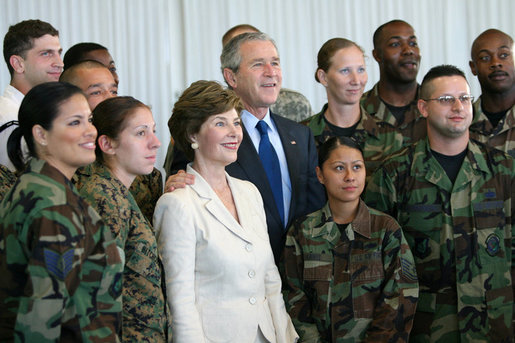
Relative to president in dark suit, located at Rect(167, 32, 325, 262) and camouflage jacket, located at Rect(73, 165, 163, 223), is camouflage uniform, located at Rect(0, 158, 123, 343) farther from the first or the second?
president in dark suit, located at Rect(167, 32, 325, 262)

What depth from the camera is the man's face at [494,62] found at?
4402 millimetres

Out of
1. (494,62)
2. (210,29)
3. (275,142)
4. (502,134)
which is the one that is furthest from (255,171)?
(210,29)

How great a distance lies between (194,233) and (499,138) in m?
2.19

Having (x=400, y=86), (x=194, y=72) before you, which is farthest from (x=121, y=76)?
(x=400, y=86)

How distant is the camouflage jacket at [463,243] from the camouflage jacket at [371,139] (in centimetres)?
46

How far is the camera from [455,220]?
11.7 ft

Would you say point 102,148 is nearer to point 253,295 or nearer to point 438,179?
point 253,295

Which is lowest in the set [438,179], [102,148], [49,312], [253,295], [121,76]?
[253,295]

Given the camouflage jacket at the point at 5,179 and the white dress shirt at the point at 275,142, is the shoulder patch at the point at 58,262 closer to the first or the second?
the camouflage jacket at the point at 5,179

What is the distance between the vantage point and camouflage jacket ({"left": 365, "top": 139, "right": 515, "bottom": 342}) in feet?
11.6

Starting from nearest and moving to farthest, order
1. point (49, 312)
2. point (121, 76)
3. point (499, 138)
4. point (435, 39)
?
point (49, 312), point (499, 138), point (121, 76), point (435, 39)

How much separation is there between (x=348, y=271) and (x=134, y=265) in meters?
1.14

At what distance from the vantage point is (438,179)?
363cm

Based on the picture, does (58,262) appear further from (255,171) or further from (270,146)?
(270,146)
